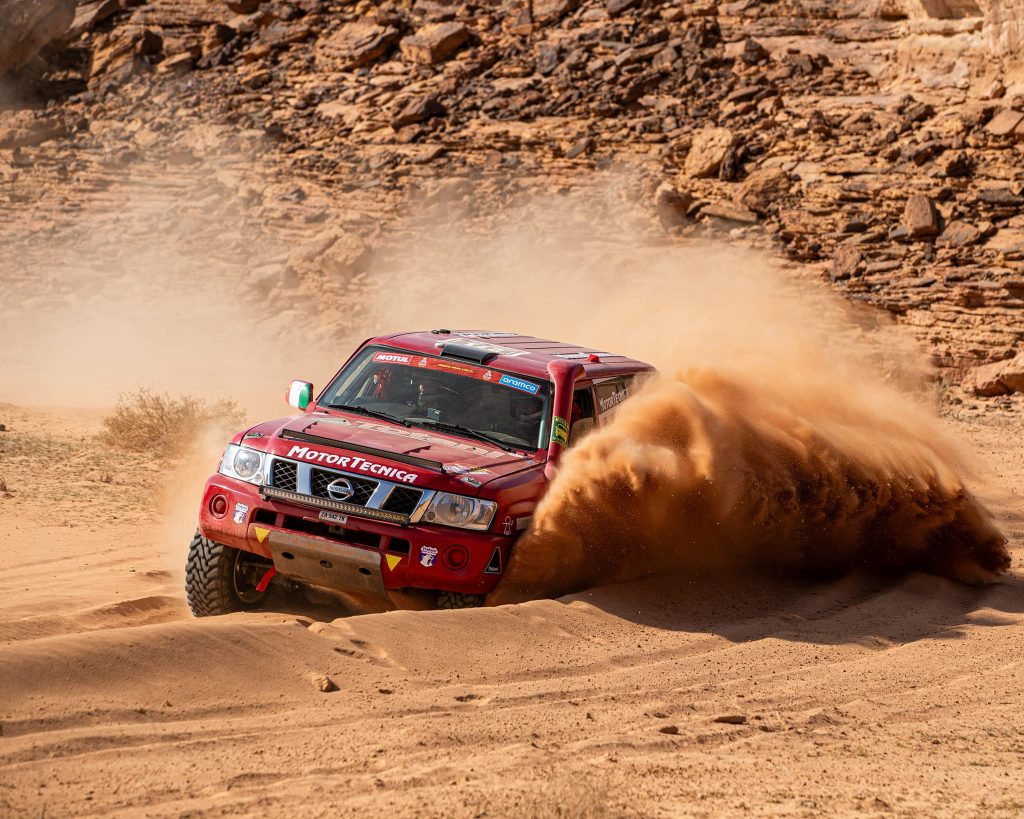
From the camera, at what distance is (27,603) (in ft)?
23.4

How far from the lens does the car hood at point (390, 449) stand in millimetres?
6355

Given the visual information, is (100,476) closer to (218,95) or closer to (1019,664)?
(1019,664)

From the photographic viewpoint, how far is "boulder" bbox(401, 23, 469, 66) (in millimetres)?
28562

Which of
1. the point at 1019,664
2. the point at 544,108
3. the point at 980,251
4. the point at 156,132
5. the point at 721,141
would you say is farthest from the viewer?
the point at 156,132

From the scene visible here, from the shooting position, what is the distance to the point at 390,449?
6555mm

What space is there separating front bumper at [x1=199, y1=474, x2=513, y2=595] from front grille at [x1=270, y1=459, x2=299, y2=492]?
89 mm

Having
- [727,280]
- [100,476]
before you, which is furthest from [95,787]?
[727,280]

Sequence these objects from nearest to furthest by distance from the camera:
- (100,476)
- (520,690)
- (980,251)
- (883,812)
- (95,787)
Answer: (95,787)
(883,812)
(520,690)
(100,476)
(980,251)

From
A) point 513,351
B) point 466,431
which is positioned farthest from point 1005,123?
point 466,431

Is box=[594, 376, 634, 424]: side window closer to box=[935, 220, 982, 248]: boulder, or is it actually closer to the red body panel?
the red body panel

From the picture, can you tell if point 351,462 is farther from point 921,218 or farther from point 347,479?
point 921,218

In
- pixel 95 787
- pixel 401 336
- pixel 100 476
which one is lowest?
pixel 100 476

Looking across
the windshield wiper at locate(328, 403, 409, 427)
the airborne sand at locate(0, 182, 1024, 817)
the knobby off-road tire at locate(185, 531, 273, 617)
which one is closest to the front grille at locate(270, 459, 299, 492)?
the knobby off-road tire at locate(185, 531, 273, 617)

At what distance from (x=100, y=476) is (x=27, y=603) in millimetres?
5177
